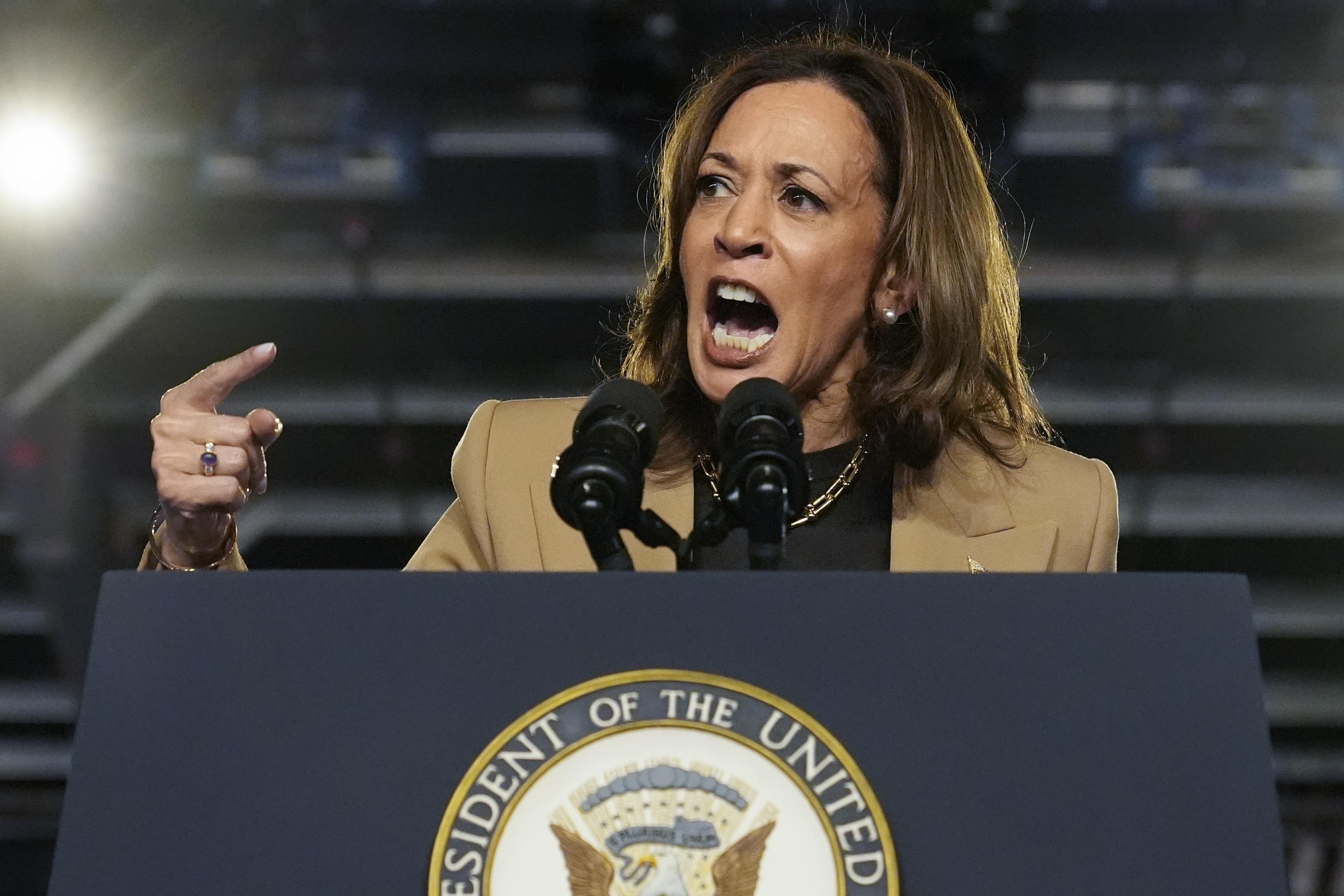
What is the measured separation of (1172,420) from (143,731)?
367 centimetres

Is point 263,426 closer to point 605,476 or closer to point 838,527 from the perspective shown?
point 605,476

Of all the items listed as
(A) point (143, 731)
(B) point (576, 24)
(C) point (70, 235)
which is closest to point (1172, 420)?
(B) point (576, 24)

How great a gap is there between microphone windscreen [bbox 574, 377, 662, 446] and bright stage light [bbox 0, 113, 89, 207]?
2.93 meters

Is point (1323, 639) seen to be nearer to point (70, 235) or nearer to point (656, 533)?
point (70, 235)

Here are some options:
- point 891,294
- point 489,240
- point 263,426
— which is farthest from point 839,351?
point 489,240

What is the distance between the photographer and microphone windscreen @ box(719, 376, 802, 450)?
0.93 meters

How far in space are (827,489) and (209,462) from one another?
24.5 inches

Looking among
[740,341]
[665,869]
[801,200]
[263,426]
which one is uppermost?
[801,200]

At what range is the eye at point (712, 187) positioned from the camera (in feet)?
5.01

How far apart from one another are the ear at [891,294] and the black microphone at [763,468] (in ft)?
2.21

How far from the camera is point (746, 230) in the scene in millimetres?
1478

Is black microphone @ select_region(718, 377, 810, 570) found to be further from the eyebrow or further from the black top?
the eyebrow

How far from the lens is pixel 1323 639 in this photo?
4.60 meters

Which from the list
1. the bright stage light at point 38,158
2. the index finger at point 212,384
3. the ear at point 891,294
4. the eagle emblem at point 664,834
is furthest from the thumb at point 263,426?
the bright stage light at point 38,158
